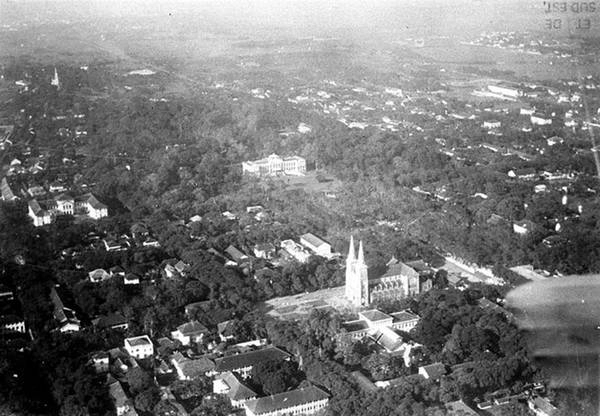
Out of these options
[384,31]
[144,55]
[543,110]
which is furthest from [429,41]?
[144,55]

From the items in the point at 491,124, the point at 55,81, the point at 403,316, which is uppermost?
the point at 55,81

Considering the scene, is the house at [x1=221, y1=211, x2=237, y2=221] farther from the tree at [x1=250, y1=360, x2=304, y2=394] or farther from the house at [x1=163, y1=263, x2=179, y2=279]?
the tree at [x1=250, y1=360, x2=304, y2=394]

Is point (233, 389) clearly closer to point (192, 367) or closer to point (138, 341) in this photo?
point (192, 367)

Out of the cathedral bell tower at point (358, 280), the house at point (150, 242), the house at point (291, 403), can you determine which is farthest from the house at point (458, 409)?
the house at point (150, 242)

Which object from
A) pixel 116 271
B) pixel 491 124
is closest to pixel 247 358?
pixel 116 271

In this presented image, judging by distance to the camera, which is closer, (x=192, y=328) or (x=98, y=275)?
(x=192, y=328)

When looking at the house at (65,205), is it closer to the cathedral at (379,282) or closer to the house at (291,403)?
the cathedral at (379,282)

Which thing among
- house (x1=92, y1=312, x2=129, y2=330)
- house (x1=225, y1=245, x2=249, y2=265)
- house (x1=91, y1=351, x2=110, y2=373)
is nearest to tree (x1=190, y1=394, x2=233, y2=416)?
house (x1=91, y1=351, x2=110, y2=373)
